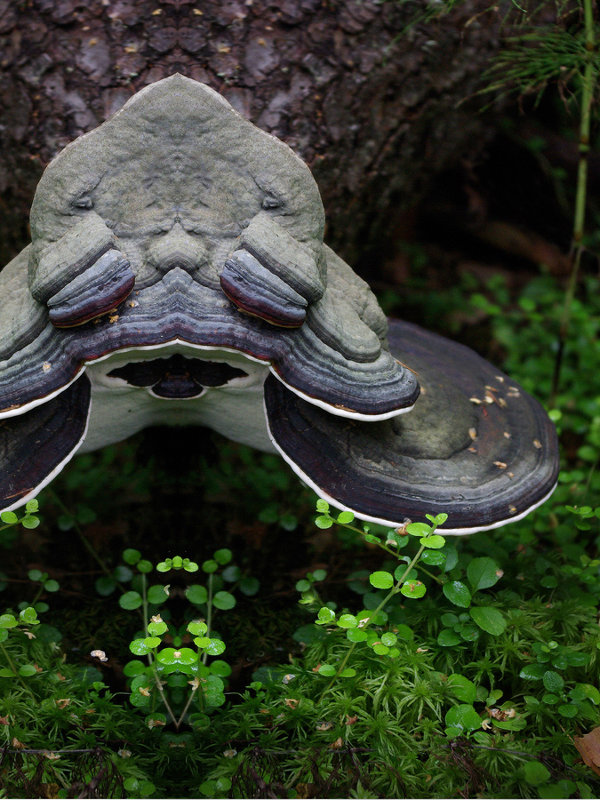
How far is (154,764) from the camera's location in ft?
8.39

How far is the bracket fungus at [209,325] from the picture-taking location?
2188 millimetres

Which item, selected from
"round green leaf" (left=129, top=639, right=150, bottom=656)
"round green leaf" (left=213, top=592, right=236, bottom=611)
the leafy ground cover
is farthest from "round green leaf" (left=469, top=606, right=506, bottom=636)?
"round green leaf" (left=129, top=639, right=150, bottom=656)

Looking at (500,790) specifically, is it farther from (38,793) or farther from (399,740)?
(38,793)

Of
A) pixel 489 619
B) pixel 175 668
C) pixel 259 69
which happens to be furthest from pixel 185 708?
pixel 259 69

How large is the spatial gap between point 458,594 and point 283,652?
720 mm

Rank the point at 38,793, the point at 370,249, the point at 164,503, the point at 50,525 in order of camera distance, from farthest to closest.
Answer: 1. the point at 370,249
2. the point at 50,525
3. the point at 164,503
4. the point at 38,793

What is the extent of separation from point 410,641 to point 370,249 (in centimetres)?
223

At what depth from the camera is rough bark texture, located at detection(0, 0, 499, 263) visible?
309cm

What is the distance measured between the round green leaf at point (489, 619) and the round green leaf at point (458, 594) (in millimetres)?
39

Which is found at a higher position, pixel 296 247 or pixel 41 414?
pixel 296 247

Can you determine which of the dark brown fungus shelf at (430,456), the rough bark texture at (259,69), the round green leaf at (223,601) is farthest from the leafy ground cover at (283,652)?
the rough bark texture at (259,69)

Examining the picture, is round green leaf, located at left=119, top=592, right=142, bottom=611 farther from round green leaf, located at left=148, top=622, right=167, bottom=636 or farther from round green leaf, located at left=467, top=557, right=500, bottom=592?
round green leaf, located at left=467, top=557, right=500, bottom=592

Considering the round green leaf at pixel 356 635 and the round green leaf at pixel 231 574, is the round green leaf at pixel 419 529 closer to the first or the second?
Answer: the round green leaf at pixel 356 635

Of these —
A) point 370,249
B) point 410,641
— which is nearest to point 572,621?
point 410,641
